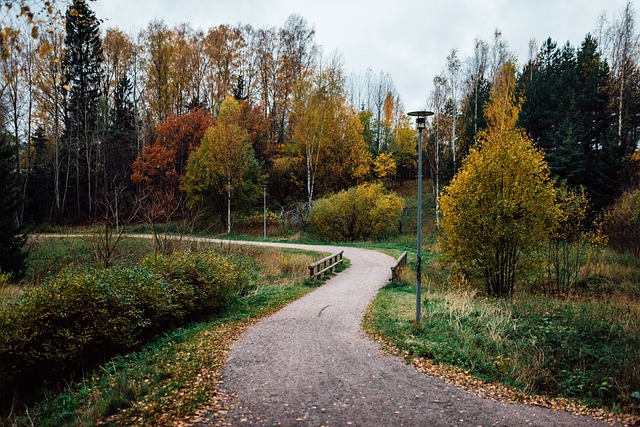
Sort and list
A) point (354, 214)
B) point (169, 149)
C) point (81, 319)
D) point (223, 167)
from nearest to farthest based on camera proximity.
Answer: point (81, 319)
point (354, 214)
point (223, 167)
point (169, 149)

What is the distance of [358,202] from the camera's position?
2906 centimetres

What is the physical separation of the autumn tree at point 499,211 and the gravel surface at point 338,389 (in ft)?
22.6

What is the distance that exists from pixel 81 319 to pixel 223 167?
25.1m

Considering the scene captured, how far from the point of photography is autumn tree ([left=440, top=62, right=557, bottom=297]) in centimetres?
1357

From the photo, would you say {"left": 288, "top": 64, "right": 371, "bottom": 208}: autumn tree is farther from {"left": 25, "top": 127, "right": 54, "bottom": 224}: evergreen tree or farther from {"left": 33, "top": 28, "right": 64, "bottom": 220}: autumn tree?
{"left": 25, "top": 127, "right": 54, "bottom": 224}: evergreen tree

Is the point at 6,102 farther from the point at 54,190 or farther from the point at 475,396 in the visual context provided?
the point at 475,396

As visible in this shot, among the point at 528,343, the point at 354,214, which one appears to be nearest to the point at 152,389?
the point at 528,343

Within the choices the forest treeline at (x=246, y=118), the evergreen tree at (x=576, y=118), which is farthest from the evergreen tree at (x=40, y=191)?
the evergreen tree at (x=576, y=118)

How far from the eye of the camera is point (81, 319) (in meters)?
7.69

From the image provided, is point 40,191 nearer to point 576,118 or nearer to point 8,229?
point 8,229

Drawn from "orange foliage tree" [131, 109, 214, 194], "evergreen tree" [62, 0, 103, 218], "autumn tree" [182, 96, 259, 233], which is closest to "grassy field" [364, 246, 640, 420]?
"autumn tree" [182, 96, 259, 233]

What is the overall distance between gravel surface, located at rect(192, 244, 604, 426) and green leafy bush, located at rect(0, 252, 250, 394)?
7.63 feet

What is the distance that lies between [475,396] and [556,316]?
5.77 m

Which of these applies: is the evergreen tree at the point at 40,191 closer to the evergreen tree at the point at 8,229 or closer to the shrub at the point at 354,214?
the evergreen tree at the point at 8,229
